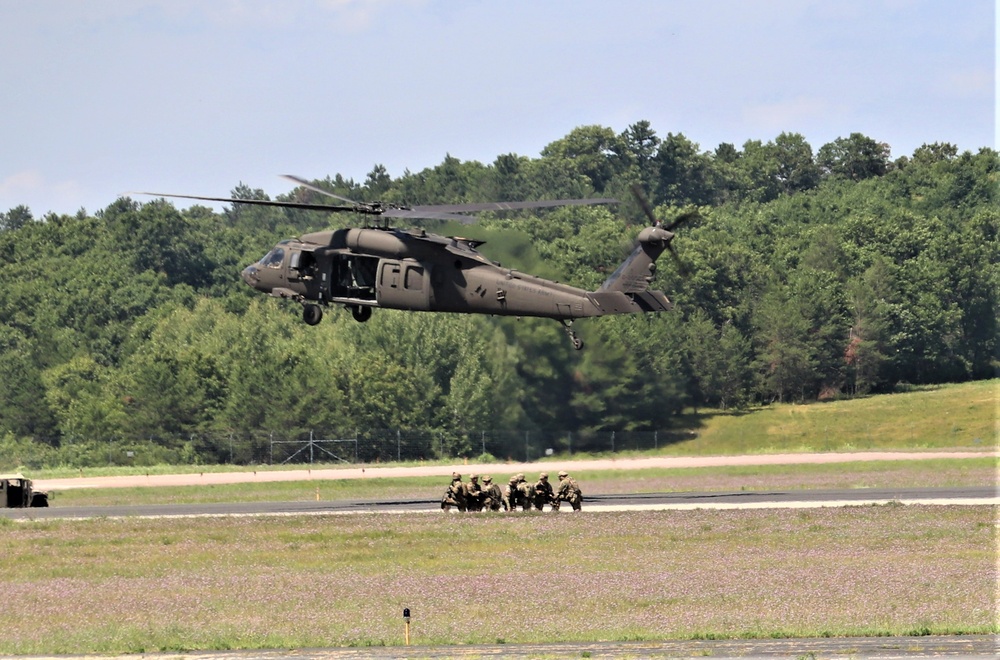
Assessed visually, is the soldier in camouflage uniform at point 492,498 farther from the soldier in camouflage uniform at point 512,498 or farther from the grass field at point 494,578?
the grass field at point 494,578

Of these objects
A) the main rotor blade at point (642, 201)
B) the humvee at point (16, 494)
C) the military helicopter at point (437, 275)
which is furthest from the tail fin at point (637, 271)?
the humvee at point (16, 494)

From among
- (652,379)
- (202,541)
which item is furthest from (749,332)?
(202,541)

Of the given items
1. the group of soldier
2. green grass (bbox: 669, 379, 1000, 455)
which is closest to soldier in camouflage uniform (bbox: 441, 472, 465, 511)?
the group of soldier

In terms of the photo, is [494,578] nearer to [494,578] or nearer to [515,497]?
[494,578]

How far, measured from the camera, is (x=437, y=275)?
51719 mm

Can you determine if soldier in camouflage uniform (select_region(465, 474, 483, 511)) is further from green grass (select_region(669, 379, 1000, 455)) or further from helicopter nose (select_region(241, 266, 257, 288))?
green grass (select_region(669, 379, 1000, 455))

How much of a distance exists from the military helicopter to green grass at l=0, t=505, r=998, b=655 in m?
7.77

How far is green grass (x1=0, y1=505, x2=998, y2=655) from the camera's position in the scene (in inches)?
1064

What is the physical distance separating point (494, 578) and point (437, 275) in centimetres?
1888

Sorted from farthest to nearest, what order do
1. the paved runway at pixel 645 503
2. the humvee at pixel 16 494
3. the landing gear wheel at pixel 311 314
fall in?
the humvee at pixel 16 494, the landing gear wheel at pixel 311 314, the paved runway at pixel 645 503

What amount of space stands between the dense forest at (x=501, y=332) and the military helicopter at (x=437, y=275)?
11465mm

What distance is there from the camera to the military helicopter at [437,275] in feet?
165

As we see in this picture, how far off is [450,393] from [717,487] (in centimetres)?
3096

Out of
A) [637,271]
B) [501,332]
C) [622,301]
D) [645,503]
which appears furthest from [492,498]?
[501,332]
